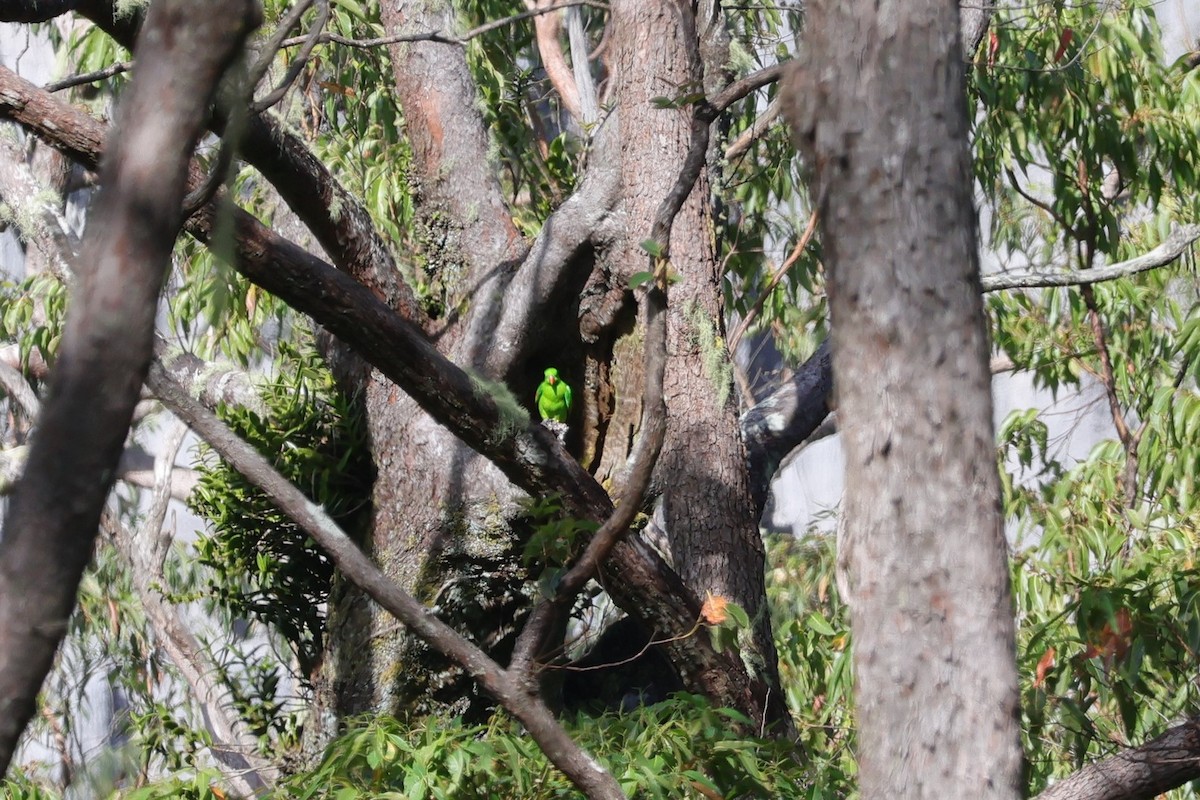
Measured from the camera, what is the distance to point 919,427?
1.28 m

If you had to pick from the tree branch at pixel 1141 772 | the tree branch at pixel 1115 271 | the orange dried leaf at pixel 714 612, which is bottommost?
the tree branch at pixel 1141 772

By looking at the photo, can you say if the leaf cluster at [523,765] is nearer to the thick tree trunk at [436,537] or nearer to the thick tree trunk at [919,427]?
the thick tree trunk at [436,537]

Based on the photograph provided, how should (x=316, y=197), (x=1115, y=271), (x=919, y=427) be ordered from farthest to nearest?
(x=1115, y=271)
(x=316, y=197)
(x=919, y=427)

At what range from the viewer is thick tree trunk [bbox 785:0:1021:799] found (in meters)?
1.27

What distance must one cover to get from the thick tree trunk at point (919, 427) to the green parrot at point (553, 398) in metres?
1.78

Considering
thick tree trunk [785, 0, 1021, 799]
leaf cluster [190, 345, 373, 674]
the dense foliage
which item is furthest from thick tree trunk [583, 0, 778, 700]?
Result: thick tree trunk [785, 0, 1021, 799]

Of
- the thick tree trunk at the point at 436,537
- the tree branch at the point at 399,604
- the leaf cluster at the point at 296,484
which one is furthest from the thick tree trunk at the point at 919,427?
the leaf cluster at the point at 296,484

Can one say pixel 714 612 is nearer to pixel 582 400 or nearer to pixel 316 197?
pixel 582 400

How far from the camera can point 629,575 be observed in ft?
7.63

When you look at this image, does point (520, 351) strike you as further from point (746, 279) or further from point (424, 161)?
point (746, 279)

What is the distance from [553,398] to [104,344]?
2.28m

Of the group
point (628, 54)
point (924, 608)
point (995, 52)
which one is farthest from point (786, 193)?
point (924, 608)

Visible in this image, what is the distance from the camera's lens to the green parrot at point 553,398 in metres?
3.06

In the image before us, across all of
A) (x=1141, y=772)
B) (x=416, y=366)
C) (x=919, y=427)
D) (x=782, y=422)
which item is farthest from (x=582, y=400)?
(x=919, y=427)
